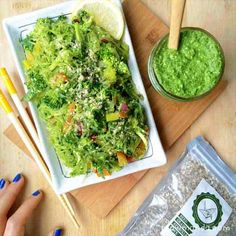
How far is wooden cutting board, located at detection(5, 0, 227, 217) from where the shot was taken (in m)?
2.01

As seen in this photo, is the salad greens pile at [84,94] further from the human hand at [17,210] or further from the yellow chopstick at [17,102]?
the human hand at [17,210]

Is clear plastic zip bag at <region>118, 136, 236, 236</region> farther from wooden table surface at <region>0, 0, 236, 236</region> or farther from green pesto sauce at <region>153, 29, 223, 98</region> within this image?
green pesto sauce at <region>153, 29, 223, 98</region>

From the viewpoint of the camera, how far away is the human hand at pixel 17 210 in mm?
1998

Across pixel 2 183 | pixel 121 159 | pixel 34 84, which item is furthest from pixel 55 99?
pixel 2 183

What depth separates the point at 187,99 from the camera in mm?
1845

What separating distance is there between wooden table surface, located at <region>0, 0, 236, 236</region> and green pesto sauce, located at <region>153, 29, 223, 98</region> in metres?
0.25

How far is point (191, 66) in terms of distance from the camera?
181 centimetres

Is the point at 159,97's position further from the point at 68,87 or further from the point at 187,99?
the point at 68,87

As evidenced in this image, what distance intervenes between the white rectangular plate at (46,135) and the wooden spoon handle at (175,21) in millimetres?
217

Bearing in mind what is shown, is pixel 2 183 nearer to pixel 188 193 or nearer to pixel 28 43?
pixel 28 43

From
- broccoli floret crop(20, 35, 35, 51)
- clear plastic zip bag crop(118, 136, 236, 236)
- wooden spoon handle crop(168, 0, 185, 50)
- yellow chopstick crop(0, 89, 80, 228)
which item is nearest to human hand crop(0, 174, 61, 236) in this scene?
yellow chopstick crop(0, 89, 80, 228)

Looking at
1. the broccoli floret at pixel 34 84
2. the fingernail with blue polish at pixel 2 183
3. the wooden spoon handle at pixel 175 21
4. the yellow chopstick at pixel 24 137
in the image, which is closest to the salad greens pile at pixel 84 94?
the broccoli floret at pixel 34 84

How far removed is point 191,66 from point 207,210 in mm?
615

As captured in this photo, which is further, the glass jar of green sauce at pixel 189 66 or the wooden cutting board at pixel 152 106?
the wooden cutting board at pixel 152 106
